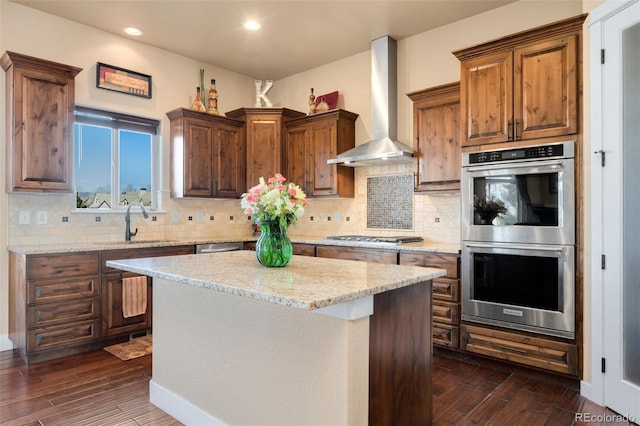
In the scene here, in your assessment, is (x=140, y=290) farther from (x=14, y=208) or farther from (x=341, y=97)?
(x=341, y=97)

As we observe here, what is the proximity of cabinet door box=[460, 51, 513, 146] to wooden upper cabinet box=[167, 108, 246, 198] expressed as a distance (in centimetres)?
275

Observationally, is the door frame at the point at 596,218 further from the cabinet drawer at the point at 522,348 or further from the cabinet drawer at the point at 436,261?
the cabinet drawer at the point at 436,261

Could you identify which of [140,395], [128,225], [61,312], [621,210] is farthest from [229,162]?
[621,210]

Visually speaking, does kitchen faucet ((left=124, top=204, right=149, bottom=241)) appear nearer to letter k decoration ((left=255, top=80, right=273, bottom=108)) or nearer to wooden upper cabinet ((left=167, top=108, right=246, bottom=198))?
wooden upper cabinet ((left=167, top=108, right=246, bottom=198))

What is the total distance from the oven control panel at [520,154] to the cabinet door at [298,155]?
6.96 ft

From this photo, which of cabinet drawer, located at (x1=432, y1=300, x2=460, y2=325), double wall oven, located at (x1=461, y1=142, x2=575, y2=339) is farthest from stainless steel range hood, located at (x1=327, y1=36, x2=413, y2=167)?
cabinet drawer, located at (x1=432, y1=300, x2=460, y2=325)

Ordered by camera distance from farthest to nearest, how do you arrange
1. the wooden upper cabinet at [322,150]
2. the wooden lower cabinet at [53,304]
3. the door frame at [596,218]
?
1. the wooden upper cabinet at [322,150]
2. the wooden lower cabinet at [53,304]
3. the door frame at [596,218]

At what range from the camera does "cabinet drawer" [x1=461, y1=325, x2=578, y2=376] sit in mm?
2732

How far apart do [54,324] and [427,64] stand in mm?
4213

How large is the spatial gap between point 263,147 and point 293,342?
3.54 meters

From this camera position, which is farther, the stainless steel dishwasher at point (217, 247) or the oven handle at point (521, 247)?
the stainless steel dishwasher at point (217, 247)

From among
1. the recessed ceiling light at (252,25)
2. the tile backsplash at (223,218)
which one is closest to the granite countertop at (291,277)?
the tile backsplash at (223,218)

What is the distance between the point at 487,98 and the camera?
313 centimetres

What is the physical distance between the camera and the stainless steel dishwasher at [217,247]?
4.21 m
